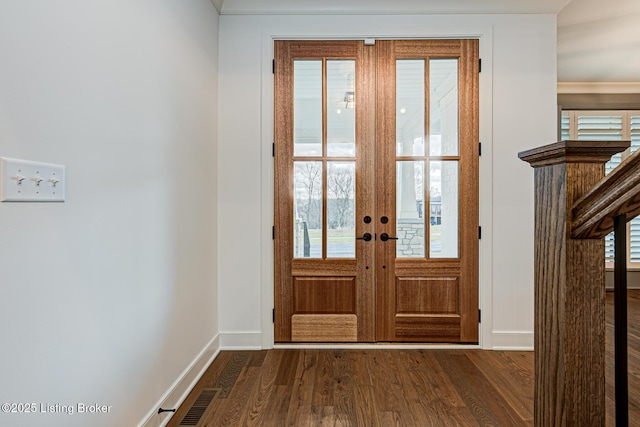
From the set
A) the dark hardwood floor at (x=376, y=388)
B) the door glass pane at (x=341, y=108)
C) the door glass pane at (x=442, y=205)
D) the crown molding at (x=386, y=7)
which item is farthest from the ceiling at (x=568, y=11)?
the dark hardwood floor at (x=376, y=388)

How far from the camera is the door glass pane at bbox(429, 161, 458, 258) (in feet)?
9.29

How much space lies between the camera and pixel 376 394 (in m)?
2.13

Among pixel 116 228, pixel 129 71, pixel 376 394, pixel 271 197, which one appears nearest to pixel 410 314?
pixel 376 394

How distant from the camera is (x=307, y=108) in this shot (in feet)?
9.32

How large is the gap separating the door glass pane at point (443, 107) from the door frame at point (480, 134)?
201 millimetres

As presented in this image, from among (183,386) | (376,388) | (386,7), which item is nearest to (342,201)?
(376,388)

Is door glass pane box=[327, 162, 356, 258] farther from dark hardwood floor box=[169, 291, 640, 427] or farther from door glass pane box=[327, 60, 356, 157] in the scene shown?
dark hardwood floor box=[169, 291, 640, 427]

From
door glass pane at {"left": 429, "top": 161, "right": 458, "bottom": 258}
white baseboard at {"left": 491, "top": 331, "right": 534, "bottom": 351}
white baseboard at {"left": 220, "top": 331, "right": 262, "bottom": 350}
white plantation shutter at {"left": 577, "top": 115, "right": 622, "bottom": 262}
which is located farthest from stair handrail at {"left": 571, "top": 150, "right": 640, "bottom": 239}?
white plantation shutter at {"left": 577, "top": 115, "right": 622, "bottom": 262}

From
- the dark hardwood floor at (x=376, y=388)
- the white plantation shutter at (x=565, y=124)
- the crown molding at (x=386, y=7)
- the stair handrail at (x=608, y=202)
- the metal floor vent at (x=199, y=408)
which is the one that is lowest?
the metal floor vent at (x=199, y=408)

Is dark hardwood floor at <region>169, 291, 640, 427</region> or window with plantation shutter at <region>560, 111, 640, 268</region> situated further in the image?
window with plantation shutter at <region>560, 111, 640, 268</region>

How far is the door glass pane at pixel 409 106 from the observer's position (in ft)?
9.27

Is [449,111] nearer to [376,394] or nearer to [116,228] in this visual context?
[376,394]

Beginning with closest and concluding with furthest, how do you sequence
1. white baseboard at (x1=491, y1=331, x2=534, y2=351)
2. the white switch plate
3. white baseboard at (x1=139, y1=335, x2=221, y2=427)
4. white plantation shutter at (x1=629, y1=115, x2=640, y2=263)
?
the white switch plate → white baseboard at (x1=139, y1=335, x2=221, y2=427) → white baseboard at (x1=491, y1=331, x2=534, y2=351) → white plantation shutter at (x1=629, y1=115, x2=640, y2=263)

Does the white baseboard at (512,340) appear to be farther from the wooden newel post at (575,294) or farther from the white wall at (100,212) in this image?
the white wall at (100,212)
